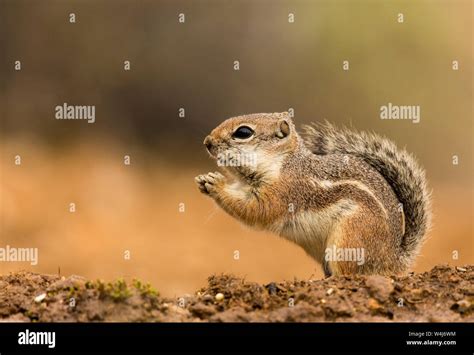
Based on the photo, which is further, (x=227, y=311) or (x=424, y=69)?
(x=424, y=69)

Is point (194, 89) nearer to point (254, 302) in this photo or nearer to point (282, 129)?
point (282, 129)

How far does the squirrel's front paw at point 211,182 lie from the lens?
7.30 meters

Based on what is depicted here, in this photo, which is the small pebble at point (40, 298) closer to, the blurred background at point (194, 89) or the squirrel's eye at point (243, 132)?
the squirrel's eye at point (243, 132)

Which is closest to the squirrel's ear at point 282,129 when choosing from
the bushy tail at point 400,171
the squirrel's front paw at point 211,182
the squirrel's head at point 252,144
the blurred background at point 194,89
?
the squirrel's head at point 252,144

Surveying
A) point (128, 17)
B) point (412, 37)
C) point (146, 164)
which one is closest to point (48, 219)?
point (146, 164)

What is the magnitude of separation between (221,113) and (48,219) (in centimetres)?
418

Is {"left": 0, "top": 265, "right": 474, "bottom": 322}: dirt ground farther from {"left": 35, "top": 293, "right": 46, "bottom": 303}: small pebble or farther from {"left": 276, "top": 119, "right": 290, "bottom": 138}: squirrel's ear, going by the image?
{"left": 276, "top": 119, "right": 290, "bottom": 138}: squirrel's ear

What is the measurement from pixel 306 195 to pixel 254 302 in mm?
1783

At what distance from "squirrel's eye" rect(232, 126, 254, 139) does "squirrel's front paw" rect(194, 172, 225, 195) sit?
449mm

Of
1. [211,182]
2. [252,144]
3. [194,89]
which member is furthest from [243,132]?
[194,89]

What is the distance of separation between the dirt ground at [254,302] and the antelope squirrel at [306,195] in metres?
0.93

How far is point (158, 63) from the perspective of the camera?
1645 centimetres

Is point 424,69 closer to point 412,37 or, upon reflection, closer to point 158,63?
point 412,37

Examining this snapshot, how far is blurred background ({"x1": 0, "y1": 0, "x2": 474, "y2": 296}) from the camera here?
15.3 m
